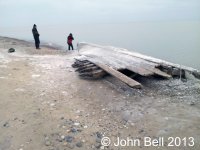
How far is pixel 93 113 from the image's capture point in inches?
237

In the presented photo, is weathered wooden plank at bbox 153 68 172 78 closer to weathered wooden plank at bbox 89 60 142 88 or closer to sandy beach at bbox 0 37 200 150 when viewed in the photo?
sandy beach at bbox 0 37 200 150

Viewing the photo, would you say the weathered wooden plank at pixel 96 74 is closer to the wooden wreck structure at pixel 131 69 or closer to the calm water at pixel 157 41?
the wooden wreck structure at pixel 131 69

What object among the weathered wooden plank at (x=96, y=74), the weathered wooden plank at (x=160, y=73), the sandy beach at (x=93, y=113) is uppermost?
the weathered wooden plank at (x=160, y=73)

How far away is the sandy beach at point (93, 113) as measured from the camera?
16.3 ft

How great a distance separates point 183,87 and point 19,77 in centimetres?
557

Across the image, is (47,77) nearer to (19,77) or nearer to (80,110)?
(19,77)

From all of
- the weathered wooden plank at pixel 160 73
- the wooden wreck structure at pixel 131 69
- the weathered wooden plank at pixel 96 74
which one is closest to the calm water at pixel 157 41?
the wooden wreck structure at pixel 131 69

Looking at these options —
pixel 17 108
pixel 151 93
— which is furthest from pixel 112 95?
pixel 17 108

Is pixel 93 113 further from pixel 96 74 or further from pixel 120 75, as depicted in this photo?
pixel 96 74

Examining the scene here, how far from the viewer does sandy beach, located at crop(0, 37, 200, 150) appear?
4.96 meters

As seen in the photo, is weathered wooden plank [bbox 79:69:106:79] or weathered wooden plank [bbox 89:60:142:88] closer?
weathered wooden plank [bbox 89:60:142:88]

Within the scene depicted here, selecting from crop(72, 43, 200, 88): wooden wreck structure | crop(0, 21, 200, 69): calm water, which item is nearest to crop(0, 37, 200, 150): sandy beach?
crop(72, 43, 200, 88): wooden wreck structure

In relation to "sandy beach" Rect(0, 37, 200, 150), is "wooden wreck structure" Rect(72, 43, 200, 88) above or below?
above

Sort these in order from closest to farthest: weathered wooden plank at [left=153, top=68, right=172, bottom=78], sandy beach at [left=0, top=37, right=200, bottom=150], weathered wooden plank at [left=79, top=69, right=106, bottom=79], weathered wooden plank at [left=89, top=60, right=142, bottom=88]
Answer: sandy beach at [left=0, top=37, right=200, bottom=150] → weathered wooden plank at [left=89, top=60, right=142, bottom=88] → weathered wooden plank at [left=153, top=68, right=172, bottom=78] → weathered wooden plank at [left=79, top=69, right=106, bottom=79]
